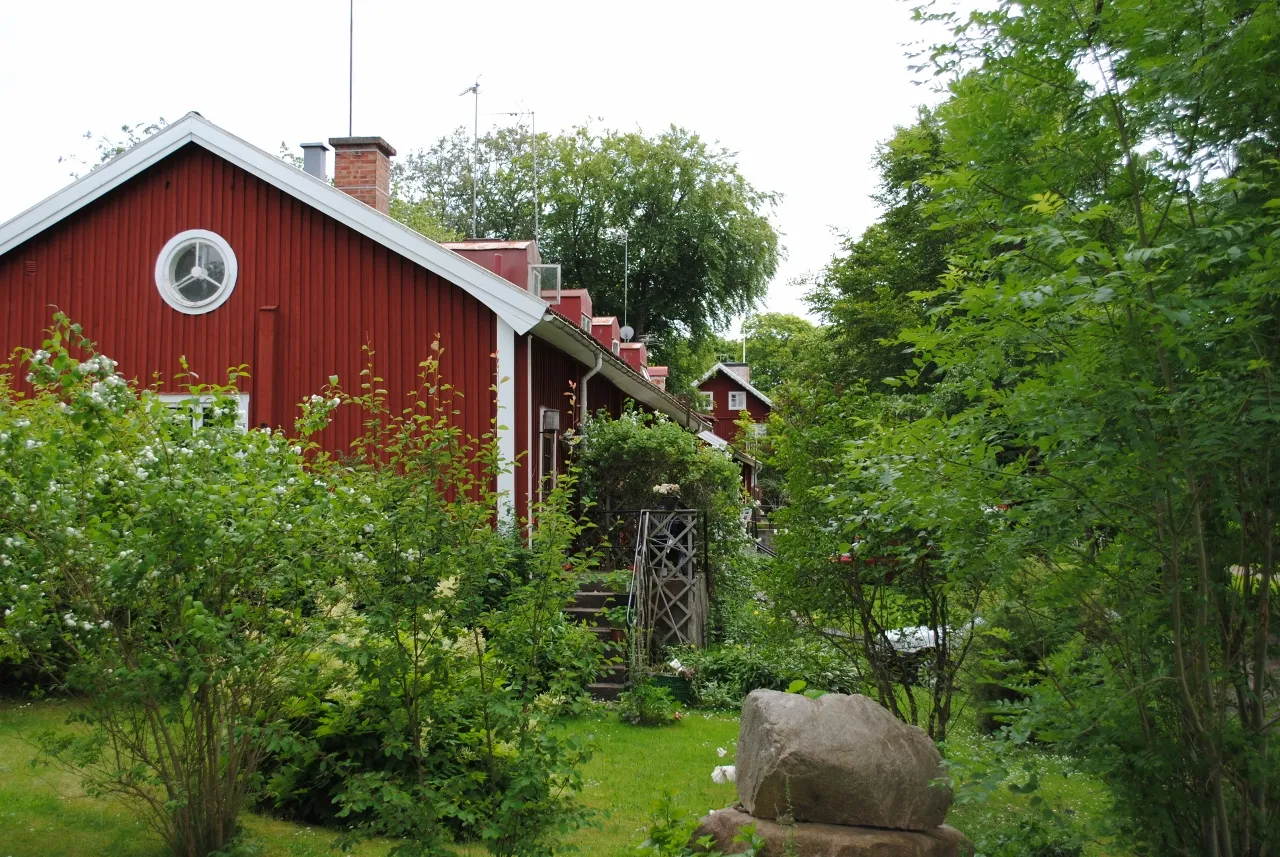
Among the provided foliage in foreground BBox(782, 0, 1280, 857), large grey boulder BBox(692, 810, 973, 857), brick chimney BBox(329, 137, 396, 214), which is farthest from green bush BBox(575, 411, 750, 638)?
foliage in foreground BBox(782, 0, 1280, 857)

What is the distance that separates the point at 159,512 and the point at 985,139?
3905 millimetres

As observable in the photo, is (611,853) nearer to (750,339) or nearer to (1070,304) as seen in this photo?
(1070,304)

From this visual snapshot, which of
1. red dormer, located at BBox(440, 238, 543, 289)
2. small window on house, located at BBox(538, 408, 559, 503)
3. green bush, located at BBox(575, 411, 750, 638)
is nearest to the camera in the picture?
green bush, located at BBox(575, 411, 750, 638)

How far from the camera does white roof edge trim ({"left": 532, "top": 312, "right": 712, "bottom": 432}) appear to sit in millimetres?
13388

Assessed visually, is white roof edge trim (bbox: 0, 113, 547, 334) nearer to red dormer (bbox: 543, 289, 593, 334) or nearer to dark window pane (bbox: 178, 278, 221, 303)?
dark window pane (bbox: 178, 278, 221, 303)

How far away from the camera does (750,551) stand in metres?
17.4

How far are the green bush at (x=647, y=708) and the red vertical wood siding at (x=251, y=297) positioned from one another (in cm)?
448

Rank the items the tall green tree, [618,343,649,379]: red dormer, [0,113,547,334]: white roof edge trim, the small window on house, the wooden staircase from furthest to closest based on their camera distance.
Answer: the tall green tree < [618,343,649,379]: red dormer < the small window on house < [0,113,547,334]: white roof edge trim < the wooden staircase

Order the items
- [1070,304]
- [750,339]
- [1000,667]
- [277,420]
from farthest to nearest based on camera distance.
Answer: [750,339] < [277,420] < [1000,667] < [1070,304]

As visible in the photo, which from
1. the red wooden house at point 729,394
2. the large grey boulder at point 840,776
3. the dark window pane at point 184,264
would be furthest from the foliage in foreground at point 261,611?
the red wooden house at point 729,394

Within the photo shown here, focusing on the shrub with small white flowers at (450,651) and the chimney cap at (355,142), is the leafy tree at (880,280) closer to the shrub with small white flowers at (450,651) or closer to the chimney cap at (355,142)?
the chimney cap at (355,142)

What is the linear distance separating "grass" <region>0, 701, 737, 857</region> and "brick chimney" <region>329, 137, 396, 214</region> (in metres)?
8.40

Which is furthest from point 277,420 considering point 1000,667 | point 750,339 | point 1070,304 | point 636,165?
point 750,339

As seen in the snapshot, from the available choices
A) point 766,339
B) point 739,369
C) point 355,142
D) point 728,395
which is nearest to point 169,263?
point 355,142
